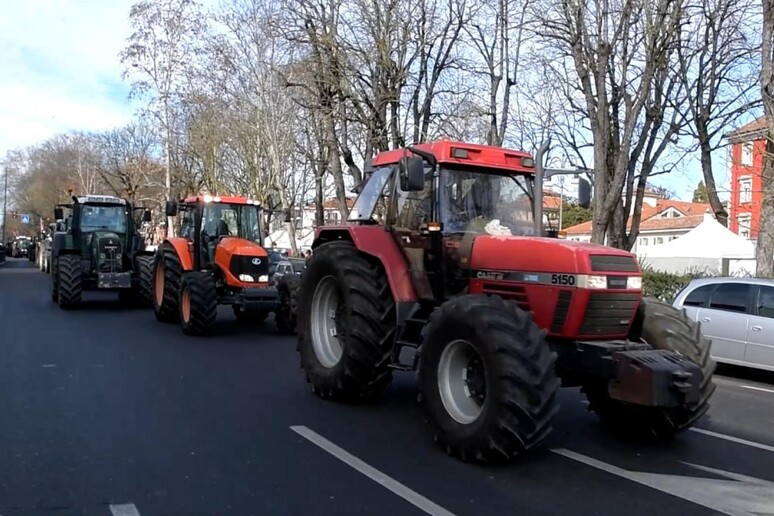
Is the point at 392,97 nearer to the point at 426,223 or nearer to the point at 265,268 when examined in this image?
the point at 265,268

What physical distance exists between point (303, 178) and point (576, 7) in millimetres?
26025

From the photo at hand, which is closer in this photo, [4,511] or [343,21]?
[4,511]

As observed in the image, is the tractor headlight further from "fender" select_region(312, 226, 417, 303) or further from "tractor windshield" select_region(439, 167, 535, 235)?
"fender" select_region(312, 226, 417, 303)

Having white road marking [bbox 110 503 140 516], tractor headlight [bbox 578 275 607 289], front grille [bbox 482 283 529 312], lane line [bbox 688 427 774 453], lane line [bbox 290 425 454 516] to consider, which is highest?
tractor headlight [bbox 578 275 607 289]

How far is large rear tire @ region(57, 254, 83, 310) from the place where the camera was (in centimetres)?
1792

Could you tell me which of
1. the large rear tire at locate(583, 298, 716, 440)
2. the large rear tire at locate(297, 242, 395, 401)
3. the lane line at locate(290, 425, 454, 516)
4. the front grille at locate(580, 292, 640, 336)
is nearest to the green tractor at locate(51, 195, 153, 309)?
the large rear tire at locate(297, 242, 395, 401)

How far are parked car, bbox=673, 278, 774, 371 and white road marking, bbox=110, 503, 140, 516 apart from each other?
9.46m

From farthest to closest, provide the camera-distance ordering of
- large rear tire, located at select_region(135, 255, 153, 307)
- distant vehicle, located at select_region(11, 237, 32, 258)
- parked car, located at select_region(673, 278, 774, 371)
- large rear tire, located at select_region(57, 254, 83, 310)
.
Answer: distant vehicle, located at select_region(11, 237, 32, 258) → large rear tire, located at select_region(135, 255, 153, 307) → large rear tire, located at select_region(57, 254, 83, 310) → parked car, located at select_region(673, 278, 774, 371)

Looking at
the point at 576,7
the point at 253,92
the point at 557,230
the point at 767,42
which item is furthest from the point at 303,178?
the point at 557,230

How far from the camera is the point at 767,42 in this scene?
17297 millimetres

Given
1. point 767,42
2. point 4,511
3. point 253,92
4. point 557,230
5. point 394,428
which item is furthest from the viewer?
point 253,92

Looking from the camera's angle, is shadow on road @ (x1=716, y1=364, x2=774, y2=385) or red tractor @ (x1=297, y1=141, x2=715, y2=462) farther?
shadow on road @ (x1=716, y1=364, x2=774, y2=385)

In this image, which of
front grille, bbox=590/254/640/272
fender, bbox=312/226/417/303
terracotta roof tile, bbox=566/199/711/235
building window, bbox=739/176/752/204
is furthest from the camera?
terracotta roof tile, bbox=566/199/711/235

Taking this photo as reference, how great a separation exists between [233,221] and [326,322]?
7.33 meters
